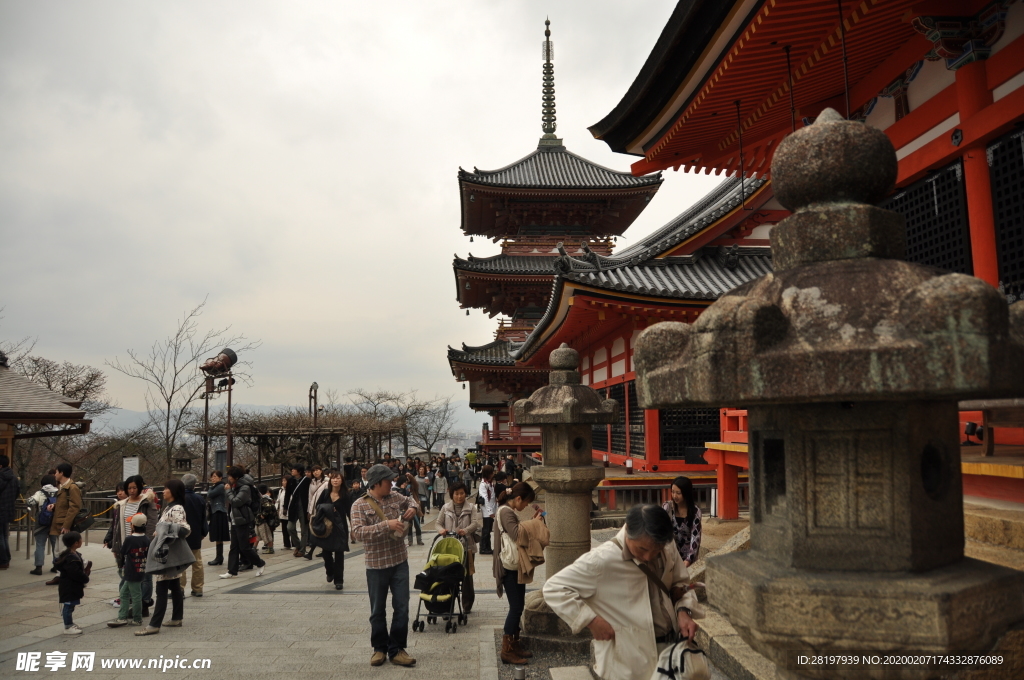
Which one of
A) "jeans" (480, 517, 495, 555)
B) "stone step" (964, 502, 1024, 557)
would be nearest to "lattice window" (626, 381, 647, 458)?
"jeans" (480, 517, 495, 555)

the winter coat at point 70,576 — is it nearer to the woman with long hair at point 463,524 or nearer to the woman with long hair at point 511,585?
the woman with long hair at point 463,524

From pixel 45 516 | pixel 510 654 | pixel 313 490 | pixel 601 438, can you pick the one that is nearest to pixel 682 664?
pixel 510 654

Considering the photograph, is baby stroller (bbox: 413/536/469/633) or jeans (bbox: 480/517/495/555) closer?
baby stroller (bbox: 413/536/469/633)

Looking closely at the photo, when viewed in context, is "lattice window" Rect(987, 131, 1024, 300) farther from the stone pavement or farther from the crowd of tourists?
the stone pavement

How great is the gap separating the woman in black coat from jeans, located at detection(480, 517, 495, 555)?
2.90 m

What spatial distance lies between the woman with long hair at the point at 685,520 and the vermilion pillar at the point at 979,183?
8.77 ft

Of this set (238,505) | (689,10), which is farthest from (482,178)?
(689,10)

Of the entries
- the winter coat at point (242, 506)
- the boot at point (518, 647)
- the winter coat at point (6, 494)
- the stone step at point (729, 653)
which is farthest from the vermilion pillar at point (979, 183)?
the winter coat at point (6, 494)

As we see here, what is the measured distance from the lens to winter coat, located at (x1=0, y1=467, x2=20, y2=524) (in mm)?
9864

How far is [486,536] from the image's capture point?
11.5m

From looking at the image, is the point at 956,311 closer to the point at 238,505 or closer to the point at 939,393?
the point at 939,393

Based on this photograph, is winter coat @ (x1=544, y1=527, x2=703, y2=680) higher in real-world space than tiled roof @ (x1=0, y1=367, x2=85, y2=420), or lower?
lower

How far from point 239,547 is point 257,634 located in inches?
135

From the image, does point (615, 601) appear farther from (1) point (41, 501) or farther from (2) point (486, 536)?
(1) point (41, 501)
